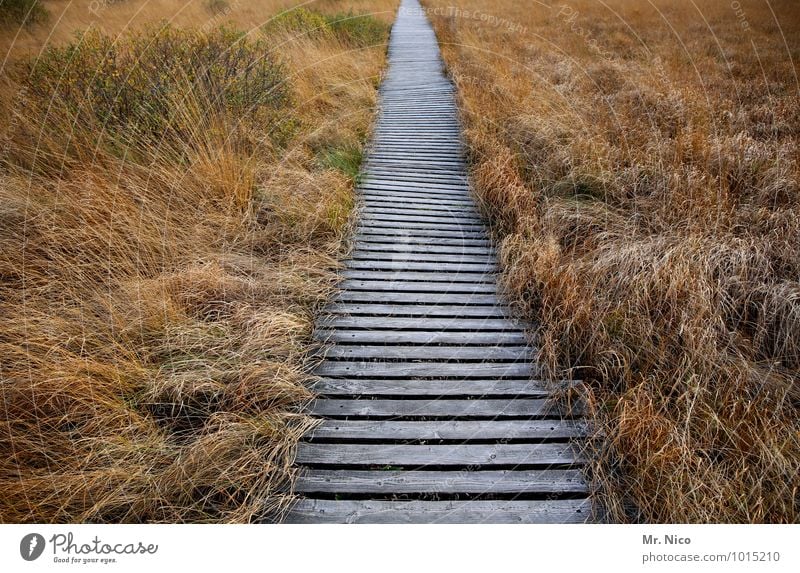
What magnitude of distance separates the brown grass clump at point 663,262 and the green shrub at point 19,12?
24.7 feet

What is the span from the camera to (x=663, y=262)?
3.15 metres

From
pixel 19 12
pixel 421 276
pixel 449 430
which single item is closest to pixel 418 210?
pixel 421 276

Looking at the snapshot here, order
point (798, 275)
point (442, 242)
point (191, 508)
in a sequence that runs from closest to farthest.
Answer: point (191, 508) < point (798, 275) < point (442, 242)

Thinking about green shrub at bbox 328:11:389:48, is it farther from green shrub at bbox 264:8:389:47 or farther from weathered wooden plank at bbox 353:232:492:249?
weathered wooden plank at bbox 353:232:492:249

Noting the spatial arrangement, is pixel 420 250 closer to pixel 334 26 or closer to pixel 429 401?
pixel 429 401

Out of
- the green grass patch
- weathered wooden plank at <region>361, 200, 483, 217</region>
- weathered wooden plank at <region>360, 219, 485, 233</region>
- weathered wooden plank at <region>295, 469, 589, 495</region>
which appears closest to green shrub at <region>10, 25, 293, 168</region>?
the green grass patch

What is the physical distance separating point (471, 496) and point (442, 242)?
2554mm

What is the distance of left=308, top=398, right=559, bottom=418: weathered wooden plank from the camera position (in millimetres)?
2449

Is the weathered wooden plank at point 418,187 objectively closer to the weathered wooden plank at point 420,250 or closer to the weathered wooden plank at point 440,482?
the weathered wooden plank at point 420,250

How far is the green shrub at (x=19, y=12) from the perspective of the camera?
24.0 ft

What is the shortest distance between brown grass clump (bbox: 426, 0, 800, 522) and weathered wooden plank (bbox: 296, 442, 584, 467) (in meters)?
0.22

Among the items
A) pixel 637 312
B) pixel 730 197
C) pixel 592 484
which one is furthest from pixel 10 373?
pixel 730 197

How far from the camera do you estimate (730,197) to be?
170 inches
